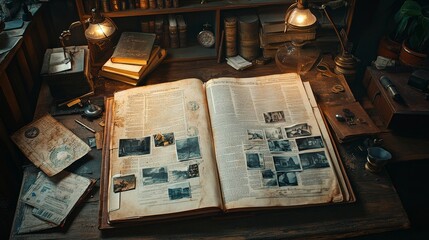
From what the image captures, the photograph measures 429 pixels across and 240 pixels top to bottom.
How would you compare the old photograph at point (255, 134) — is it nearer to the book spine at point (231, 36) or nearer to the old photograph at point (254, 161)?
the old photograph at point (254, 161)

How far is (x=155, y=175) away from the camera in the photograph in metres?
1.28

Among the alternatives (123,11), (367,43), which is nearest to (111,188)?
(123,11)

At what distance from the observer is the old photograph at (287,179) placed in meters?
1.25

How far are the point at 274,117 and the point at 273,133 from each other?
9 centimetres

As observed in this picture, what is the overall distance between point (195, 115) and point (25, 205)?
0.67 m

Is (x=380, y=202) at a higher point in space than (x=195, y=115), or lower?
lower

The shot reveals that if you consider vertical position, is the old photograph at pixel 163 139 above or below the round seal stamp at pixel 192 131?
below

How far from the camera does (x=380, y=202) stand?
4.07 ft

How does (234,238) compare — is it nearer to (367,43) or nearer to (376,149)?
(376,149)

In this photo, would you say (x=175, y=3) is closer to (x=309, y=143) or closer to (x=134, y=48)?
(x=134, y=48)

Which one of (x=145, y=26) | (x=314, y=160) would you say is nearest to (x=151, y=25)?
(x=145, y=26)

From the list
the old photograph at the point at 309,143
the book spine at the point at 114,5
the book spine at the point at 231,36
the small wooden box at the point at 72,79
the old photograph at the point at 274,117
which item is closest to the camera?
the old photograph at the point at 309,143

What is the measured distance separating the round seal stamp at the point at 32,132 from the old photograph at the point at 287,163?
3.02 ft

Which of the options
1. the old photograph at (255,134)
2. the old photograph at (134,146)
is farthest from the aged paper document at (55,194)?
the old photograph at (255,134)
